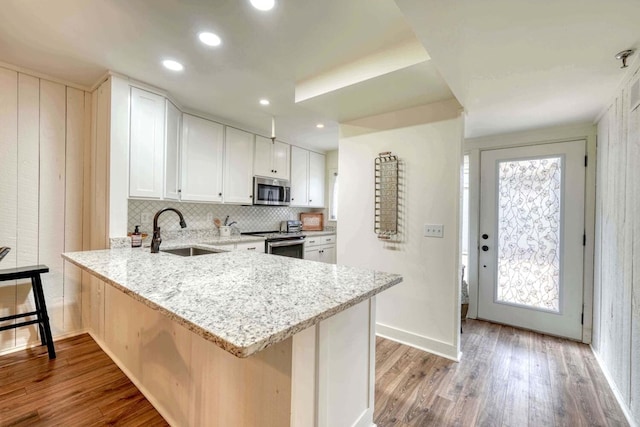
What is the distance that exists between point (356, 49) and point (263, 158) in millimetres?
2402

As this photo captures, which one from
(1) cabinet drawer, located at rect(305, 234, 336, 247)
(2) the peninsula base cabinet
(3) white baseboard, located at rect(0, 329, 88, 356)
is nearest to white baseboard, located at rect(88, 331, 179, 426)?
(2) the peninsula base cabinet

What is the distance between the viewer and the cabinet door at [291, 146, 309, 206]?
454cm

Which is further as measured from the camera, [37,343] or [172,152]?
[172,152]

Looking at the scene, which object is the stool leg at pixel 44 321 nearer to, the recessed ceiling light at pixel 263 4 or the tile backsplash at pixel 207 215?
the tile backsplash at pixel 207 215

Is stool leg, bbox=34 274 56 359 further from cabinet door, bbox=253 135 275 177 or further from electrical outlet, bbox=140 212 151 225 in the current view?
Result: cabinet door, bbox=253 135 275 177

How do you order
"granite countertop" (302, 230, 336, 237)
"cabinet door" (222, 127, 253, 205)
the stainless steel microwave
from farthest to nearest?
"granite countertop" (302, 230, 336, 237) < the stainless steel microwave < "cabinet door" (222, 127, 253, 205)

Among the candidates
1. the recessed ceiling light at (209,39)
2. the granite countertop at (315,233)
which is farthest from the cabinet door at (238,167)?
the recessed ceiling light at (209,39)

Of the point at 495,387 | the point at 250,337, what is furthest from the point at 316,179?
the point at 250,337

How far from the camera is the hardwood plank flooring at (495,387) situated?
166cm

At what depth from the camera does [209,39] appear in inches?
71.2

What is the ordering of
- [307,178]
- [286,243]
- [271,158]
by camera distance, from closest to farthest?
[286,243] → [271,158] → [307,178]

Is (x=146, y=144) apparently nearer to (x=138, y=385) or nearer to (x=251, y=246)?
(x=251, y=246)

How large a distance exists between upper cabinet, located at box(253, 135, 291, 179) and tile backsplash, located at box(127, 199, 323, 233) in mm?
632

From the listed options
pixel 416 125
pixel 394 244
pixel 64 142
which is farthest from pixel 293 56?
pixel 64 142
